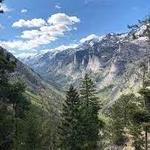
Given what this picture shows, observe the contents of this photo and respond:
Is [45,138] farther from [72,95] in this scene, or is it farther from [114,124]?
[114,124]

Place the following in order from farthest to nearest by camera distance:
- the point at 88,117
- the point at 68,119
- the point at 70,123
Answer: the point at 88,117 < the point at 68,119 < the point at 70,123

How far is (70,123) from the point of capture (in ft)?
228

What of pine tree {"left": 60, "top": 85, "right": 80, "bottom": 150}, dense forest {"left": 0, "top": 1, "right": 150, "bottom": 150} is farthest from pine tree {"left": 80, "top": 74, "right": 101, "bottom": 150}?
pine tree {"left": 60, "top": 85, "right": 80, "bottom": 150}

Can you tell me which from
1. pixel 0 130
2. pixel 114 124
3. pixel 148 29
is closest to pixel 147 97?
pixel 148 29

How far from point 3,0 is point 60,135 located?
36.8 metres

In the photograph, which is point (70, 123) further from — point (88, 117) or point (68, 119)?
point (88, 117)

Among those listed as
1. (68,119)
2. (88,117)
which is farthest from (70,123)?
(88,117)

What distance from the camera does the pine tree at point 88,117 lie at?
69188 mm

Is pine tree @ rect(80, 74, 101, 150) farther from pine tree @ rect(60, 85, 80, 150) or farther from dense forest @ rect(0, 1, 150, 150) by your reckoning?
pine tree @ rect(60, 85, 80, 150)

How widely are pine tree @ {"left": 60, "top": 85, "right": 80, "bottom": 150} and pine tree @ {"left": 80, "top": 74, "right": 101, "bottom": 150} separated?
1140mm

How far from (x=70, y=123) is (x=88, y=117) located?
356cm

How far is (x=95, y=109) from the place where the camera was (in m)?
82.6

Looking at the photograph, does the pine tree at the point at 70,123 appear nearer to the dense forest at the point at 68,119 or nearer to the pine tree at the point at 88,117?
the dense forest at the point at 68,119

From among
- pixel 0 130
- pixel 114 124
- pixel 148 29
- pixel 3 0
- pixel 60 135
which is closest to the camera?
pixel 3 0
